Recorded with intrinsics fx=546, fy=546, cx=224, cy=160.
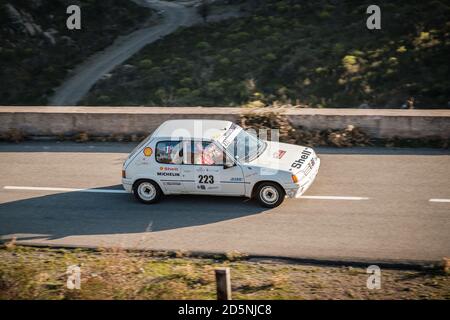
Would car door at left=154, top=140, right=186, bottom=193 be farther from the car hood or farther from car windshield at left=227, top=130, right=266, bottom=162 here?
the car hood

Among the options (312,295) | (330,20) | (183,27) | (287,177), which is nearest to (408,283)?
(312,295)

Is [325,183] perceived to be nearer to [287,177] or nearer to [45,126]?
[287,177]

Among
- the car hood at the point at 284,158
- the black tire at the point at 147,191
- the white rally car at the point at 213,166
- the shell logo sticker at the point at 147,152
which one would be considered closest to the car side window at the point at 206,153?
the white rally car at the point at 213,166

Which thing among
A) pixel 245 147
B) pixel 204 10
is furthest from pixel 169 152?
pixel 204 10

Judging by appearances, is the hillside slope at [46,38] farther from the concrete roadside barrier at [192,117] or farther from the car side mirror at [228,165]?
the car side mirror at [228,165]

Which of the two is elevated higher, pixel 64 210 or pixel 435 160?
pixel 435 160

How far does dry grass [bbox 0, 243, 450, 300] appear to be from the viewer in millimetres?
9016

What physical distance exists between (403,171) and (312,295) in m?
5.54

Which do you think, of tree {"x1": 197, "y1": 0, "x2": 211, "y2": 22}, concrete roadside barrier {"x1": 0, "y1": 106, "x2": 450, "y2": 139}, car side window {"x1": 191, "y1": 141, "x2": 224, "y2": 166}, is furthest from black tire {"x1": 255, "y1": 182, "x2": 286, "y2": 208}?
tree {"x1": 197, "y1": 0, "x2": 211, "y2": 22}

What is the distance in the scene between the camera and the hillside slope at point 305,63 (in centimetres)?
2661

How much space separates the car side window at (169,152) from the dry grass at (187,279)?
2364 mm

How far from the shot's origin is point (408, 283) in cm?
911

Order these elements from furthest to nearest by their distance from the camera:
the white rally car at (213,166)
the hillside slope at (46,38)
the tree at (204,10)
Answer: the tree at (204,10) < the hillside slope at (46,38) < the white rally car at (213,166)
